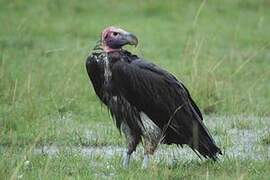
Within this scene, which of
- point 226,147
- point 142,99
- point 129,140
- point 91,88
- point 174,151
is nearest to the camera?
point 142,99

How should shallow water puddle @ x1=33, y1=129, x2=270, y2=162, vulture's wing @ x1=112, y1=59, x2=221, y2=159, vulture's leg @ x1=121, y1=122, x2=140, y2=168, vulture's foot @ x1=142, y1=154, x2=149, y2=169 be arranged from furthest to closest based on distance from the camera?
shallow water puddle @ x1=33, y1=129, x2=270, y2=162
vulture's leg @ x1=121, y1=122, x2=140, y2=168
vulture's foot @ x1=142, y1=154, x2=149, y2=169
vulture's wing @ x1=112, y1=59, x2=221, y2=159

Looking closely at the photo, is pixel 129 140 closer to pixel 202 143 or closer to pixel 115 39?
pixel 202 143

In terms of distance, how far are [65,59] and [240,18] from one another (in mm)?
5026

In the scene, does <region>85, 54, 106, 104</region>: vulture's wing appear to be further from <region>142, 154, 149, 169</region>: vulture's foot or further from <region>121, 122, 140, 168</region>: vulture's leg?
<region>142, 154, 149, 169</region>: vulture's foot

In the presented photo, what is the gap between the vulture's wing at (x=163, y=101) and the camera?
275 inches

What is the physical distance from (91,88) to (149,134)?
3.72m

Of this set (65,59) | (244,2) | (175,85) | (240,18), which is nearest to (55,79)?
(65,59)

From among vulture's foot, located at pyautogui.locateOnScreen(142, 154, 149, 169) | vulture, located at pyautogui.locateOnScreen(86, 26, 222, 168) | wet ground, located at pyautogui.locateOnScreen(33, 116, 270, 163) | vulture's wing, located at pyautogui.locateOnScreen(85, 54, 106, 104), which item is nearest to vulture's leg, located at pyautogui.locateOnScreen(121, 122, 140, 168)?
vulture, located at pyautogui.locateOnScreen(86, 26, 222, 168)

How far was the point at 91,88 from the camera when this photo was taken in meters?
10.8

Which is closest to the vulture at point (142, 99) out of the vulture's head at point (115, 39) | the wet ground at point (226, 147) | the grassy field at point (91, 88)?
the vulture's head at point (115, 39)

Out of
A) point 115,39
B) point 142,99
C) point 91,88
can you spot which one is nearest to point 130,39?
point 115,39

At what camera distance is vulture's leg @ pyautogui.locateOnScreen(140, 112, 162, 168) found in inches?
280

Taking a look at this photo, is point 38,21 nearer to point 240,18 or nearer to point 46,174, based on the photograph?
point 240,18

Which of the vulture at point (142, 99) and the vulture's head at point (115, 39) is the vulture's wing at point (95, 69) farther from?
the vulture's head at point (115, 39)
